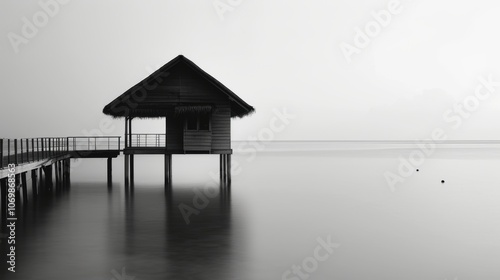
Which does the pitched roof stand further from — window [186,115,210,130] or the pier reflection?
the pier reflection

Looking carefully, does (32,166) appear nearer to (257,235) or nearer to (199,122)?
(199,122)

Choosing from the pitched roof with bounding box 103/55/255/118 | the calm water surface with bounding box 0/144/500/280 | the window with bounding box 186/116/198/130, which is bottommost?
the calm water surface with bounding box 0/144/500/280

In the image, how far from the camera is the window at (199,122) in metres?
29.5

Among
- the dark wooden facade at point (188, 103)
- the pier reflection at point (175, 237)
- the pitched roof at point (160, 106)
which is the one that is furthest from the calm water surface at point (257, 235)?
the pitched roof at point (160, 106)

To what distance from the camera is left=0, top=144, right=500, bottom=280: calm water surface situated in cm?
1334

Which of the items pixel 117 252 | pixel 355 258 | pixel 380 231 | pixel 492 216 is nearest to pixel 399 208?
pixel 492 216

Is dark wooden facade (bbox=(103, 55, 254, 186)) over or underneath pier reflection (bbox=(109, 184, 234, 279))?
over

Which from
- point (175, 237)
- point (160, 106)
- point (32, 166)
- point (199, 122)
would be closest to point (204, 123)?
point (199, 122)

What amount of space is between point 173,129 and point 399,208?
12246 mm
